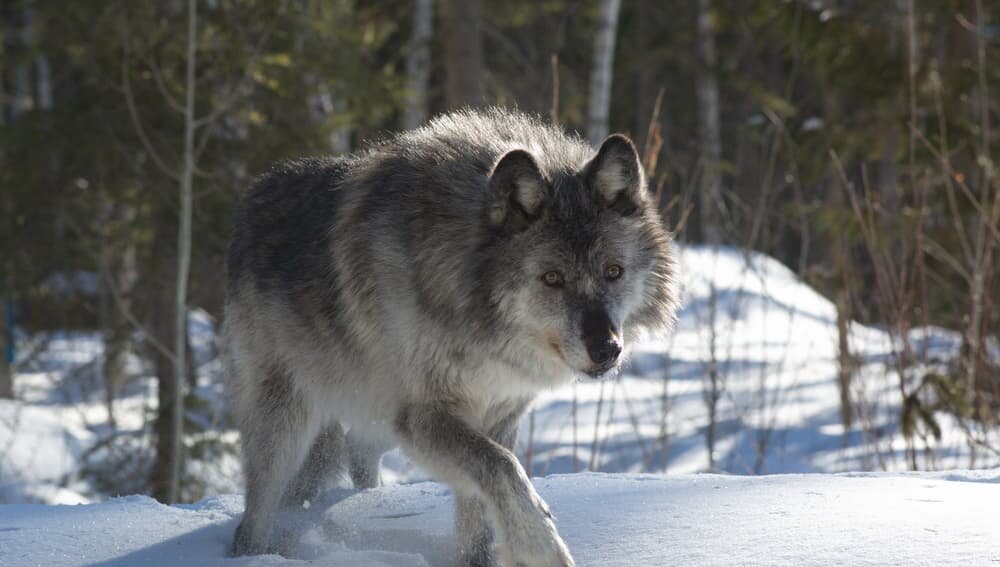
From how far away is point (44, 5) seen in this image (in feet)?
25.3

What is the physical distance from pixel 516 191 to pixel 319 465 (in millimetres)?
1756

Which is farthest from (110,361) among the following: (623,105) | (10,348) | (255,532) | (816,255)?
(623,105)

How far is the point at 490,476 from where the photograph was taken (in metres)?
3.12

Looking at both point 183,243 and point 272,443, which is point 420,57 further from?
point 272,443

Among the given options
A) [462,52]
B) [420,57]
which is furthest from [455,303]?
[420,57]

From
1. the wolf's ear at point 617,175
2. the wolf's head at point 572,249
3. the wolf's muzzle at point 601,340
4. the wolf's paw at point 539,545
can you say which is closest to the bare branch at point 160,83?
the wolf's head at point 572,249

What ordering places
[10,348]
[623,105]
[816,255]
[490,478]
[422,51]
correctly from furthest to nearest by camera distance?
[623,105] → [816,255] → [422,51] → [10,348] → [490,478]

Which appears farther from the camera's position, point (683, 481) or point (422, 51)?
point (422, 51)

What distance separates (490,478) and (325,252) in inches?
46.0

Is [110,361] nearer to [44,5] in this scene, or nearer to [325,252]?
[44,5]

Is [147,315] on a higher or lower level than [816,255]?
lower

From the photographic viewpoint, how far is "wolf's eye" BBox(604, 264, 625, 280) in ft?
11.0

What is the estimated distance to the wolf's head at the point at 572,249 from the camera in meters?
3.24

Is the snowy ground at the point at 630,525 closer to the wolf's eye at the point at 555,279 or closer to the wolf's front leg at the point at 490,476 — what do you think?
the wolf's front leg at the point at 490,476
